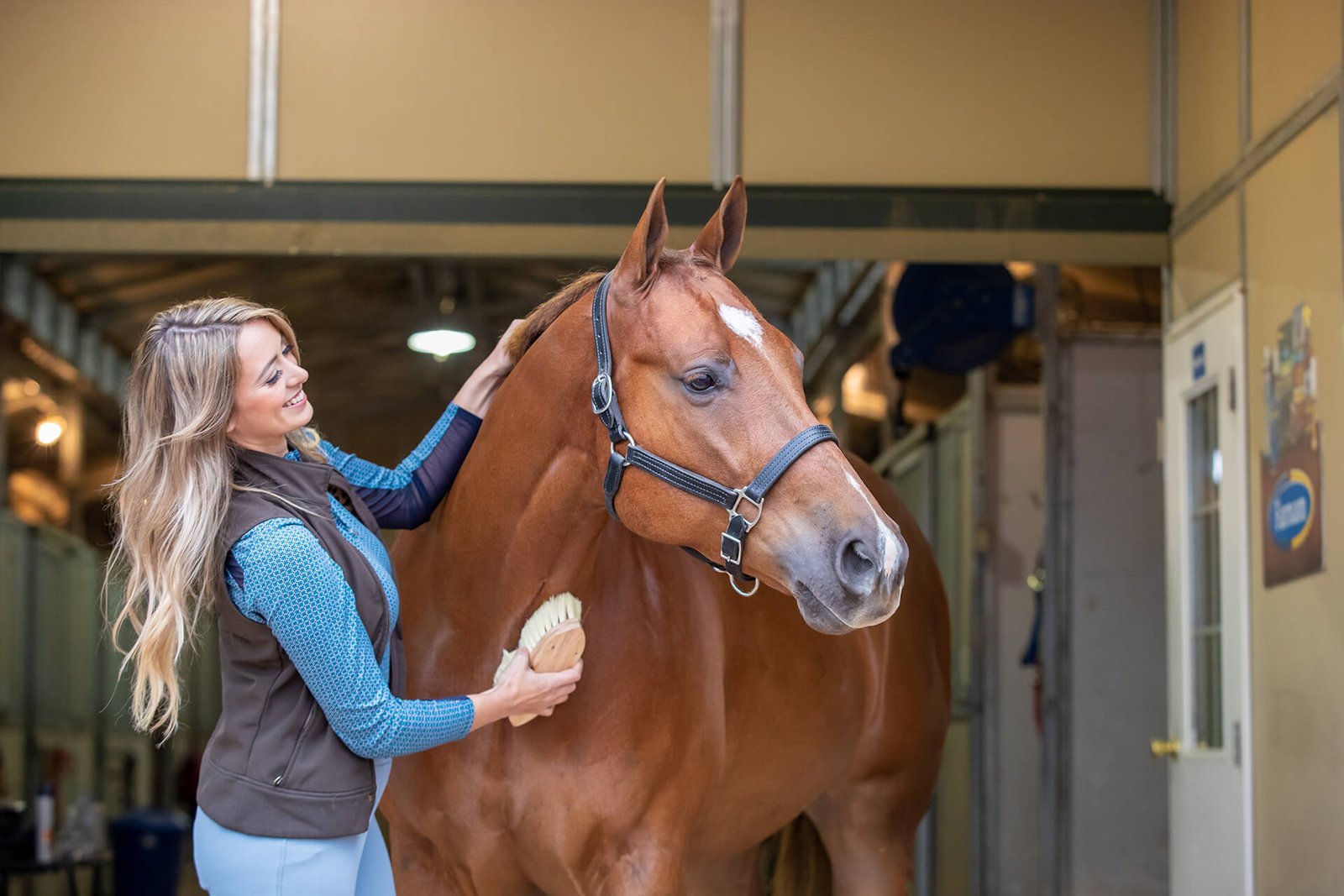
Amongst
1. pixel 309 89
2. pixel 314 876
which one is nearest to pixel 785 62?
pixel 309 89

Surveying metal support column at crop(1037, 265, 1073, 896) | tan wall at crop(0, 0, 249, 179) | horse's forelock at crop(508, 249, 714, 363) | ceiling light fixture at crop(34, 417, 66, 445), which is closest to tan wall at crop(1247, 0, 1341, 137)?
horse's forelock at crop(508, 249, 714, 363)

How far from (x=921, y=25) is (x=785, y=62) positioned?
392 millimetres

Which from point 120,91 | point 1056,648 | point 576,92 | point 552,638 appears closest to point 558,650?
point 552,638

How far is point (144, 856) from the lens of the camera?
7.56 meters

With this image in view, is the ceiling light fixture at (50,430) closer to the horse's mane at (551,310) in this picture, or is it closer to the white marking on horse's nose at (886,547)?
the horse's mane at (551,310)

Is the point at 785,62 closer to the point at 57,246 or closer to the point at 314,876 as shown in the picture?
the point at 57,246

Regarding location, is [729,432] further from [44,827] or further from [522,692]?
[44,827]

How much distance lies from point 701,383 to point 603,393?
0.59 feet

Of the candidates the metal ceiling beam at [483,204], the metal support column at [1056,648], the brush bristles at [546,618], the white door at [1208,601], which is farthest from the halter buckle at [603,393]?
the metal support column at [1056,648]

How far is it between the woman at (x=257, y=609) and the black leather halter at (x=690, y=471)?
401 millimetres

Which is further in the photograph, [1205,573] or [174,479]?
[1205,573]

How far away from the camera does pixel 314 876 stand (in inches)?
77.5

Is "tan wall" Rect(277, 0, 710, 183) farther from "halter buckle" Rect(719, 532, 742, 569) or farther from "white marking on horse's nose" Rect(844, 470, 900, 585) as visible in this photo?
"white marking on horse's nose" Rect(844, 470, 900, 585)

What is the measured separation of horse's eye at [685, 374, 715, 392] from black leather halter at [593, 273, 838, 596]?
0.12m
